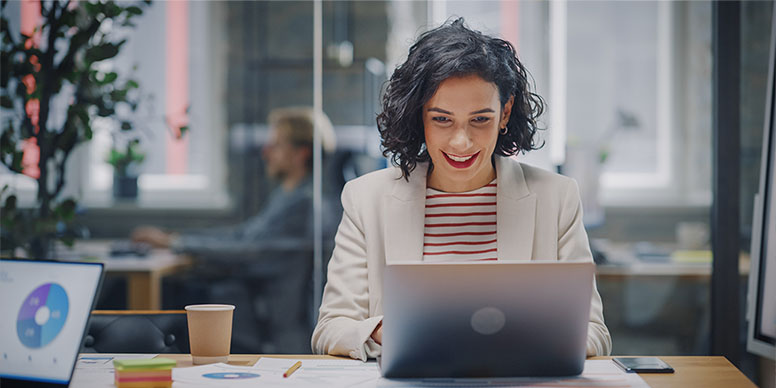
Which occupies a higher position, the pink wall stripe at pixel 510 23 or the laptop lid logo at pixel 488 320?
the pink wall stripe at pixel 510 23

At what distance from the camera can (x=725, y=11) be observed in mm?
2926

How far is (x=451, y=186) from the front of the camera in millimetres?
1913

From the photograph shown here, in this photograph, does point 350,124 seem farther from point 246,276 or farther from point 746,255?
point 746,255

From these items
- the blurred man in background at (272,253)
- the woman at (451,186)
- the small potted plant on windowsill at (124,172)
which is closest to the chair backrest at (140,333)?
the woman at (451,186)

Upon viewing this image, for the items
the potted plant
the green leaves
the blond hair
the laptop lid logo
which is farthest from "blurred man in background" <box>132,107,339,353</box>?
the laptop lid logo

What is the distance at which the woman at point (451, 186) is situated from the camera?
1.74 metres

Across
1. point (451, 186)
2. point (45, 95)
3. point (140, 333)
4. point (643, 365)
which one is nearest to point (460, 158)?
point (451, 186)

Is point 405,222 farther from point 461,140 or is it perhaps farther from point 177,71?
point 177,71

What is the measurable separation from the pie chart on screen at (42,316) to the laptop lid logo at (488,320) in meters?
0.67

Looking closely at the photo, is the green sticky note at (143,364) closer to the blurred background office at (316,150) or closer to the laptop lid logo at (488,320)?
the laptop lid logo at (488,320)

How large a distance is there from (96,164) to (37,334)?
2334 mm

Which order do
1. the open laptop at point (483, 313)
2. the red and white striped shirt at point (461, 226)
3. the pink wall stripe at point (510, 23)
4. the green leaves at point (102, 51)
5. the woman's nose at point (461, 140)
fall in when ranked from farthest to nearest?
the pink wall stripe at point (510, 23) → the green leaves at point (102, 51) → the red and white striped shirt at point (461, 226) → the woman's nose at point (461, 140) → the open laptop at point (483, 313)

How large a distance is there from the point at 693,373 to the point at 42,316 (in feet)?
3.71

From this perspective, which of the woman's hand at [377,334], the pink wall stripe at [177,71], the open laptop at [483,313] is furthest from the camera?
the pink wall stripe at [177,71]
